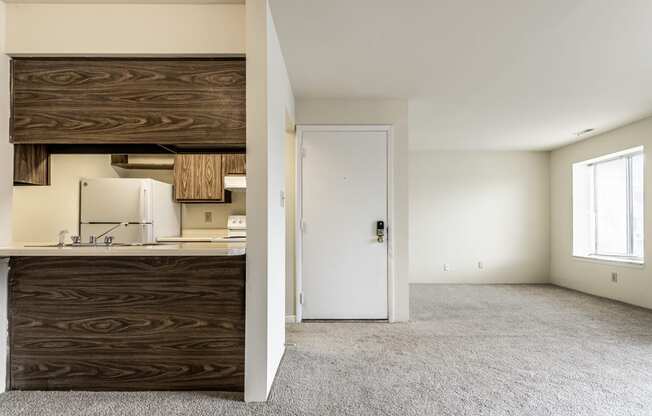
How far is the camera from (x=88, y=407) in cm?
231

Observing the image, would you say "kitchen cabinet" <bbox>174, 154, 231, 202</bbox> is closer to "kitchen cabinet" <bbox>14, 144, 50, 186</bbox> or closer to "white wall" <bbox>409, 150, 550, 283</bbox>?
"kitchen cabinet" <bbox>14, 144, 50, 186</bbox>

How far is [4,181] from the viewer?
2.55 metres

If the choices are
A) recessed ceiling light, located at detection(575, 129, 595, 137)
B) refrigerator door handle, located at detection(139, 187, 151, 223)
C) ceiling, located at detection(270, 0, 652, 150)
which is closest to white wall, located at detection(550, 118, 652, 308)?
recessed ceiling light, located at detection(575, 129, 595, 137)

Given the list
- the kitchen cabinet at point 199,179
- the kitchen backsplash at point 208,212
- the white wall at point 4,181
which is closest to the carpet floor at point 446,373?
the white wall at point 4,181

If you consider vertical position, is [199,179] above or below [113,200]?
above

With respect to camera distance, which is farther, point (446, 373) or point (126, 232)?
point (126, 232)

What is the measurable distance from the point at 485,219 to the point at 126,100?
6.19 metres

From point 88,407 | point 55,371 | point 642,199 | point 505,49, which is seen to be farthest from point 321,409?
point 642,199

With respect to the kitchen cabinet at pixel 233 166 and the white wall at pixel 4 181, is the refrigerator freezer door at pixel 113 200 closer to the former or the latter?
the kitchen cabinet at pixel 233 166

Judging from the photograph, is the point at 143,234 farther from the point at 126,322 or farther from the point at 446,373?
the point at 446,373

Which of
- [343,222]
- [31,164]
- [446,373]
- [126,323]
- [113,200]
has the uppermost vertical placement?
[31,164]

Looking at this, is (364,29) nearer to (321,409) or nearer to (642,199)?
(321,409)

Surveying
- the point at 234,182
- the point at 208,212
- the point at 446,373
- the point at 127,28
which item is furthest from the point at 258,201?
the point at 208,212

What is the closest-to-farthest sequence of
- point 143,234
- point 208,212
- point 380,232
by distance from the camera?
point 143,234 → point 380,232 → point 208,212
